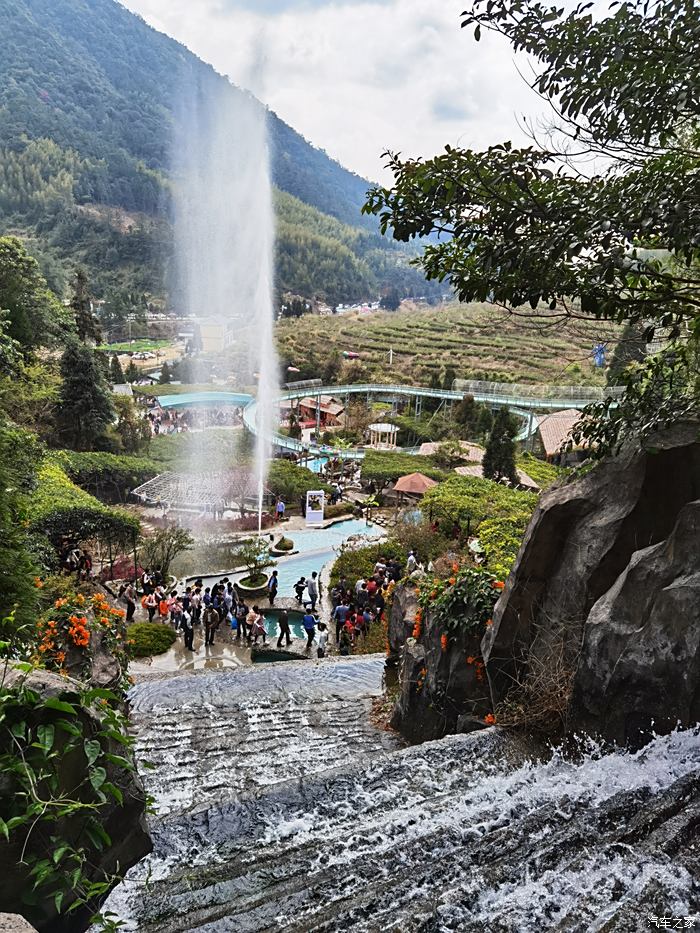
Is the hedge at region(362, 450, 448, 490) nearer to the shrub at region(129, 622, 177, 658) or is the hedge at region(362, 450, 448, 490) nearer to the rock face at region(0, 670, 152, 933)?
the shrub at region(129, 622, 177, 658)

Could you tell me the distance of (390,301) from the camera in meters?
122

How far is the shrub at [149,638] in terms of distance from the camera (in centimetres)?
1046

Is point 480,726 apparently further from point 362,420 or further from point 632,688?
point 362,420

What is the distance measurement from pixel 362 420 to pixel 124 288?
194 feet

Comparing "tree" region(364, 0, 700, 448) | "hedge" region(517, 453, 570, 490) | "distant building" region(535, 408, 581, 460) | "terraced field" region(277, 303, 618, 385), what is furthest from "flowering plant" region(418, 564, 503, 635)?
"terraced field" region(277, 303, 618, 385)

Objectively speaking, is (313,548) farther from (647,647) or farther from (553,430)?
(553,430)

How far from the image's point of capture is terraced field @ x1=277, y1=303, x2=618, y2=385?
183 ft

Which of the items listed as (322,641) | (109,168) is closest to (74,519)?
(322,641)

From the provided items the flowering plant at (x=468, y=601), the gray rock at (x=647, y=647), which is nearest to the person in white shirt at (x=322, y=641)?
the flowering plant at (x=468, y=601)

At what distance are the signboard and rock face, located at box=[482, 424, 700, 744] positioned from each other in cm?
1689

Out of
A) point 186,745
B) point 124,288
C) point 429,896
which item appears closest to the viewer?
point 429,896

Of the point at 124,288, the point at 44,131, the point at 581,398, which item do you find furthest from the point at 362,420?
the point at 44,131

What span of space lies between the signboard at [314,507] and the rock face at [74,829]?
19.6m

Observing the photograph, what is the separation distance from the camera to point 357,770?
4.02 m
